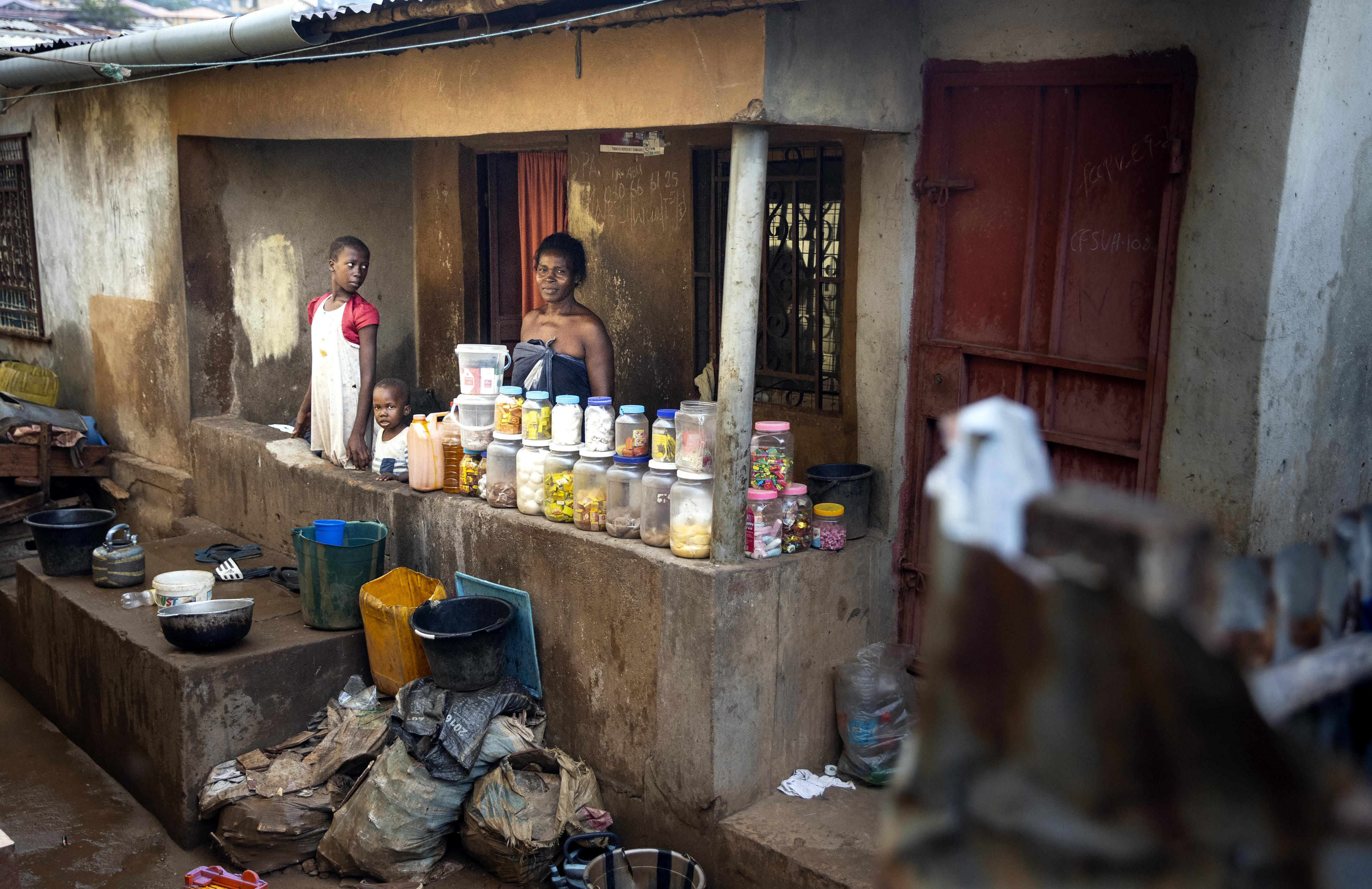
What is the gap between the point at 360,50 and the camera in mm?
5734

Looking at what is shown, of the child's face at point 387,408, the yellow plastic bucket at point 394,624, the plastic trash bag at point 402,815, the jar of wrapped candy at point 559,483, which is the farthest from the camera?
the child's face at point 387,408

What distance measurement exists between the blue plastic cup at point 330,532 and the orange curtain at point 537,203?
2.09 m

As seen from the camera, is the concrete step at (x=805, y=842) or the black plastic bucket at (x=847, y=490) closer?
the concrete step at (x=805, y=842)

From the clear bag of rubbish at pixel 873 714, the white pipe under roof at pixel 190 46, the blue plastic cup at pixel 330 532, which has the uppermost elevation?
the white pipe under roof at pixel 190 46

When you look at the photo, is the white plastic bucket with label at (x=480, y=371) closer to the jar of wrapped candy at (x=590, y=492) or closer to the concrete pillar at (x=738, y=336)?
the jar of wrapped candy at (x=590, y=492)

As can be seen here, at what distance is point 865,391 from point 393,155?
15.2 feet

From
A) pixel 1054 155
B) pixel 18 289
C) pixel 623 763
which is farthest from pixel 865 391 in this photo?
pixel 18 289

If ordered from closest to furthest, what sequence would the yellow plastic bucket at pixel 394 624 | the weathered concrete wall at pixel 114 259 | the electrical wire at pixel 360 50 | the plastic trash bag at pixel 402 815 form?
the electrical wire at pixel 360 50, the plastic trash bag at pixel 402 815, the yellow plastic bucket at pixel 394 624, the weathered concrete wall at pixel 114 259

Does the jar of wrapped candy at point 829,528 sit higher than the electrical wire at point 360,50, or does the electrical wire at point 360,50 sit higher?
the electrical wire at point 360,50

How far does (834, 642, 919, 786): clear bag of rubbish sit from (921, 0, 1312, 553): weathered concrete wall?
142cm

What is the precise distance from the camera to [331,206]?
306 inches

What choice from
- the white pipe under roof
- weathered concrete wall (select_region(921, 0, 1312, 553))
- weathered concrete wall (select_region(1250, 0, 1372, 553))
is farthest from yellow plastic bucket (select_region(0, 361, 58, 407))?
weathered concrete wall (select_region(1250, 0, 1372, 553))

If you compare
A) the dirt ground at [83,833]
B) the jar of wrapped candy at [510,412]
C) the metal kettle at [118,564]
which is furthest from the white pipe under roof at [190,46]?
the dirt ground at [83,833]

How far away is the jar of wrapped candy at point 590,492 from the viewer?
4848 millimetres
